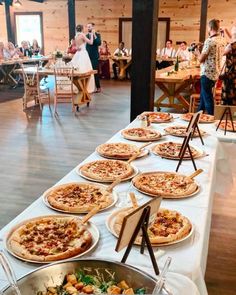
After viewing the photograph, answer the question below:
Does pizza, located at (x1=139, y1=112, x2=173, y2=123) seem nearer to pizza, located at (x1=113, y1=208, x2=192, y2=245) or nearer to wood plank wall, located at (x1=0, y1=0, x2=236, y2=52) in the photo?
→ pizza, located at (x1=113, y1=208, x2=192, y2=245)

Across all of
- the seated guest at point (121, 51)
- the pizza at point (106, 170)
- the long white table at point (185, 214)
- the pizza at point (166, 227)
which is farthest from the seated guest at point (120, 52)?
the pizza at point (166, 227)

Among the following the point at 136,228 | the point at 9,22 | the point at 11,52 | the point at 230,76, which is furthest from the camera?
the point at 9,22

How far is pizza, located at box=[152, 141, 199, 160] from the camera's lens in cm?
219

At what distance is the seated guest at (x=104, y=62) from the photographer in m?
11.3

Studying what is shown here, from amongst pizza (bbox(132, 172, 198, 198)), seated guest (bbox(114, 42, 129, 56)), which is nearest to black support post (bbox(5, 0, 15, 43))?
seated guest (bbox(114, 42, 129, 56))

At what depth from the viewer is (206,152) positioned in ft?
7.58

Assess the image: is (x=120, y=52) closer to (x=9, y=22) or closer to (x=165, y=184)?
(x=9, y=22)

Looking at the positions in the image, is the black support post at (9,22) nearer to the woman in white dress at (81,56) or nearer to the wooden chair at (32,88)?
the woman in white dress at (81,56)

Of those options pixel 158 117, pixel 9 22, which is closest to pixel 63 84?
pixel 158 117

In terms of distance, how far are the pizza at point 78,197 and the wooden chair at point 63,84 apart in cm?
483

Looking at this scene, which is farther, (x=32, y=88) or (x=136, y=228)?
(x=32, y=88)

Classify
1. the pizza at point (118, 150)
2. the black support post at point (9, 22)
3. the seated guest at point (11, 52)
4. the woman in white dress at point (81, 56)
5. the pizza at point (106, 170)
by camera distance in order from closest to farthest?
the pizza at point (106, 170), the pizza at point (118, 150), the woman in white dress at point (81, 56), the seated guest at point (11, 52), the black support post at point (9, 22)

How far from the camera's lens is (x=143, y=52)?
3645mm

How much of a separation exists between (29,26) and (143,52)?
34.6ft
